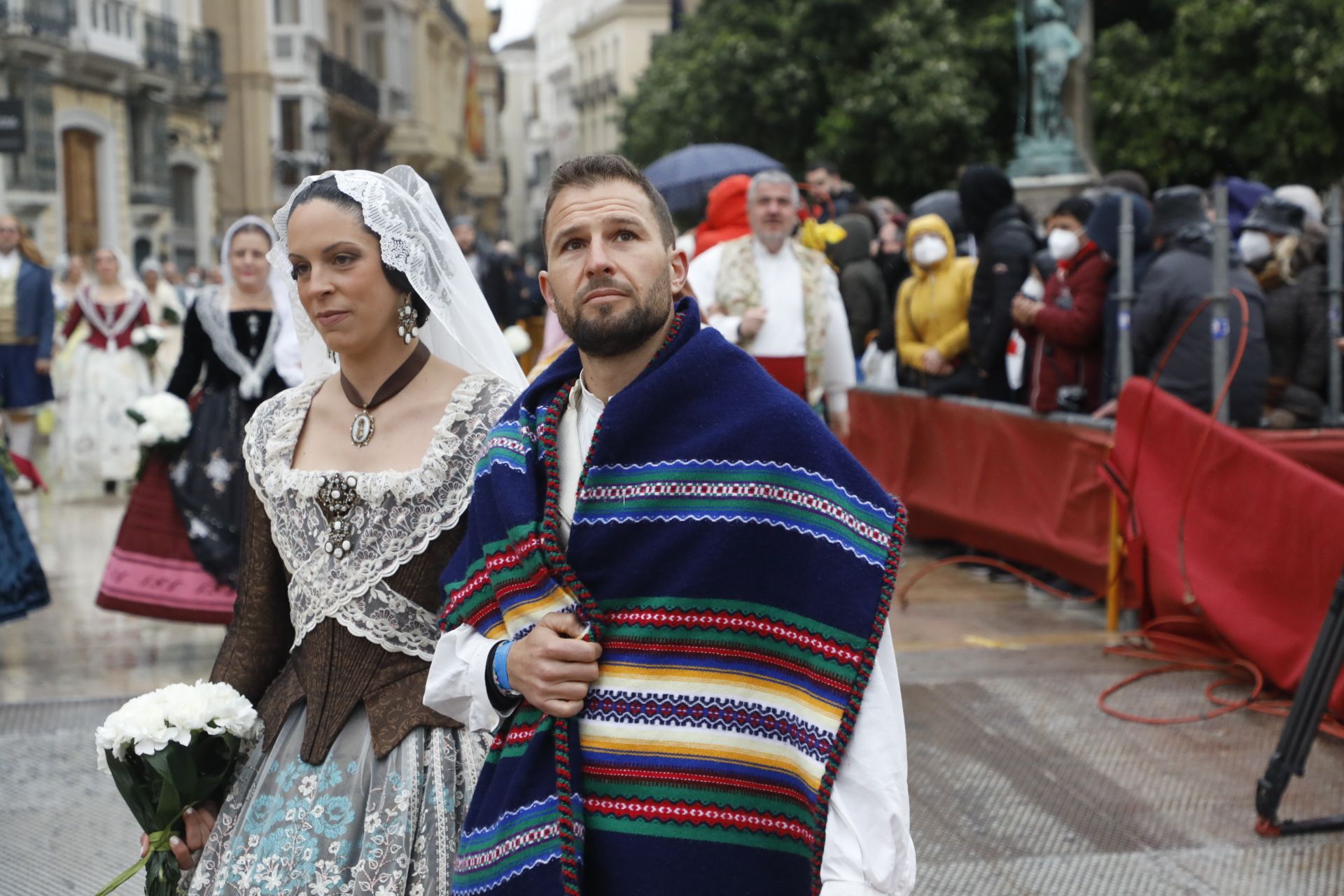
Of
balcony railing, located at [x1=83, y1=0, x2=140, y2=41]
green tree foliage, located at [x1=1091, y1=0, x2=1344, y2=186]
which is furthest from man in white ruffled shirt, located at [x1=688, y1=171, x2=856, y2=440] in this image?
balcony railing, located at [x1=83, y1=0, x2=140, y2=41]

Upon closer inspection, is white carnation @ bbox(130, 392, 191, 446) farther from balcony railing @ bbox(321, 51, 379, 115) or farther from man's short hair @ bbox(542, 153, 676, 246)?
balcony railing @ bbox(321, 51, 379, 115)

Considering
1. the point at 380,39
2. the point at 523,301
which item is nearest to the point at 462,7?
the point at 380,39

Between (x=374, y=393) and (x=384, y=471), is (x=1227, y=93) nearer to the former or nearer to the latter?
(x=374, y=393)

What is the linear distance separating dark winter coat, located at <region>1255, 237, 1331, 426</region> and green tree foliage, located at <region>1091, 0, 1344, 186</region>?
1262 cm

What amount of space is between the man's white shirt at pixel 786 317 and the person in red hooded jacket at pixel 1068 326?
1274mm

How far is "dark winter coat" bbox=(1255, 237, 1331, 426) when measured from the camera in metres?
7.63

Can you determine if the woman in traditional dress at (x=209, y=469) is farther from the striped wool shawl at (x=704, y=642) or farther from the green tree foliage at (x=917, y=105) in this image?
the green tree foliage at (x=917, y=105)

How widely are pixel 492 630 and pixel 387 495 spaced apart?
55 centimetres

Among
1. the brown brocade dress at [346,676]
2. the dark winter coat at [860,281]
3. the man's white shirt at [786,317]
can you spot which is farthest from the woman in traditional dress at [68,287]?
the brown brocade dress at [346,676]

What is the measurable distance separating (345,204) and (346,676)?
87 centimetres

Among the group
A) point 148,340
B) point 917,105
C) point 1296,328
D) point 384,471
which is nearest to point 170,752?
point 384,471

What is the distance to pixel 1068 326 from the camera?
7.82 m

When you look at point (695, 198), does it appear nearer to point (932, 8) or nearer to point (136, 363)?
point (136, 363)

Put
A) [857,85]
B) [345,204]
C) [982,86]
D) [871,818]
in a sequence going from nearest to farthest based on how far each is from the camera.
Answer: [871,818], [345,204], [982,86], [857,85]
